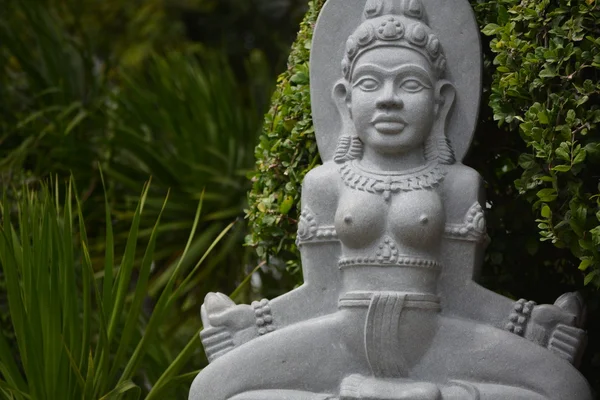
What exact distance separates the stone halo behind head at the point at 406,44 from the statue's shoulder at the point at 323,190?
0.60 ft

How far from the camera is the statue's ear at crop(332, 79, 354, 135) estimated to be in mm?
5113

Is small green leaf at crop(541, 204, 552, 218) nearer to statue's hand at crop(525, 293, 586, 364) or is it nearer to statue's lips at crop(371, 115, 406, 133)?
statue's hand at crop(525, 293, 586, 364)

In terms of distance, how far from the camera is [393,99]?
488 centimetres

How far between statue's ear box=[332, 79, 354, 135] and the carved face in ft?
0.38

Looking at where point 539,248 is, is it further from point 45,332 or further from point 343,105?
point 45,332

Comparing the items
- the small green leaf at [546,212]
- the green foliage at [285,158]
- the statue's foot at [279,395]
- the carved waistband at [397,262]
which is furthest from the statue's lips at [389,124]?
the statue's foot at [279,395]

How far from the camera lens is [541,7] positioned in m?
4.91

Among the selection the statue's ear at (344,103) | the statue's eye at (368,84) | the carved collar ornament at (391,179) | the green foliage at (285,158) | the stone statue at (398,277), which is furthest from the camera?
the green foliage at (285,158)

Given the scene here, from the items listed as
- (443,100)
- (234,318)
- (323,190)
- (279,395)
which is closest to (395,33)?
(443,100)

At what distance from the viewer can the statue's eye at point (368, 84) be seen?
4.95m

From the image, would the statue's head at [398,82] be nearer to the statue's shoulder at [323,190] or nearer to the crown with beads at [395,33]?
the crown with beads at [395,33]

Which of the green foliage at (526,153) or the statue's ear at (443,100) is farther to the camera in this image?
the statue's ear at (443,100)

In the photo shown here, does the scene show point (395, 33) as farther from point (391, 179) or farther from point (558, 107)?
point (558, 107)

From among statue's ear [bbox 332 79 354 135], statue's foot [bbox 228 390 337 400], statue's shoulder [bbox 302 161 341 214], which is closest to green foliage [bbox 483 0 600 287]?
statue's ear [bbox 332 79 354 135]
